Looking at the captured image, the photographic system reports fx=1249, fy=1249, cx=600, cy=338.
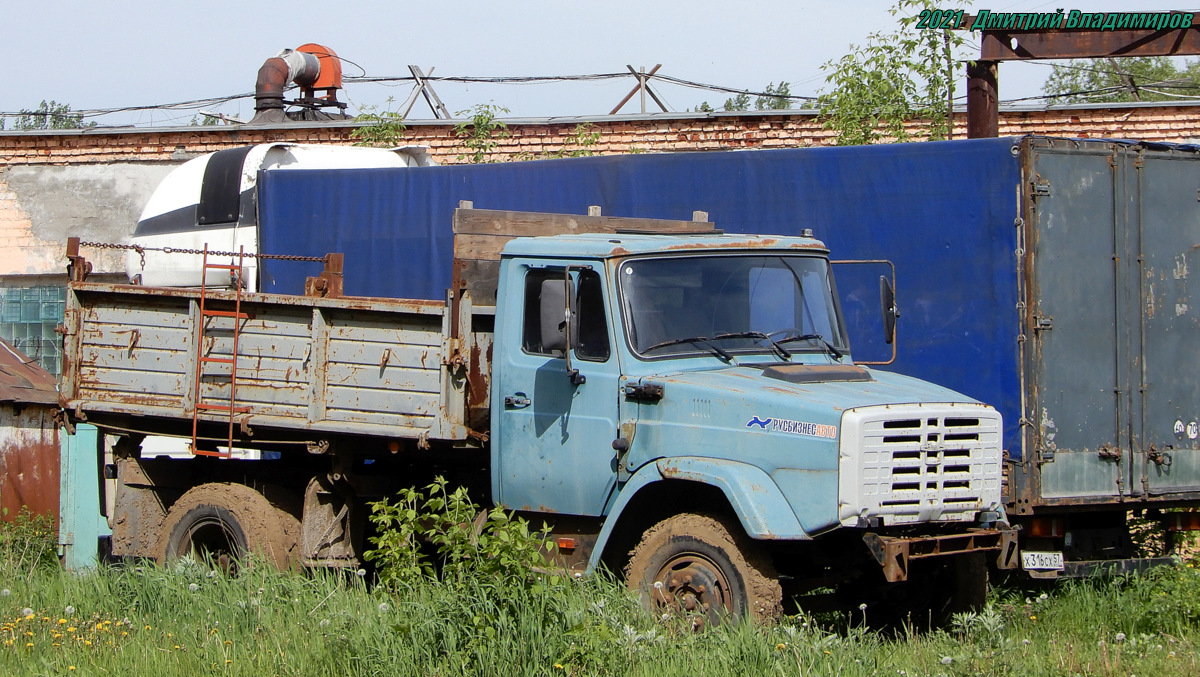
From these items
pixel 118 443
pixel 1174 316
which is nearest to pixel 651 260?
pixel 1174 316

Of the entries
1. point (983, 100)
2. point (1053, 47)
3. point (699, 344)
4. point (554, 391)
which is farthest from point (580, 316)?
point (1053, 47)

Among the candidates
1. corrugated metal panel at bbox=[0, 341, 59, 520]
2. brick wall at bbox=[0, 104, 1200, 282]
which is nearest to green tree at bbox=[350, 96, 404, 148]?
brick wall at bbox=[0, 104, 1200, 282]

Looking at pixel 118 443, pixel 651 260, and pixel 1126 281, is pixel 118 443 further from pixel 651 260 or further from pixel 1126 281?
pixel 1126 281

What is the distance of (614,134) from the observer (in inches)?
670

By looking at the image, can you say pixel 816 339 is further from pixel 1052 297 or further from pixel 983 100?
→ pixel 983 100

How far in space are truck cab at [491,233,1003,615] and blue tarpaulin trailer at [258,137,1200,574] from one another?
1.23 meters

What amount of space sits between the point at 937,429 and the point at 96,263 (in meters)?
14.8

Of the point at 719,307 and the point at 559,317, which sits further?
the point at 719,307

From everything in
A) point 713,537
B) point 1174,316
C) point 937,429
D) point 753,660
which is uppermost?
point 1174,316

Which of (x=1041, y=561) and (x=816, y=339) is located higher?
(x=816, y=339)

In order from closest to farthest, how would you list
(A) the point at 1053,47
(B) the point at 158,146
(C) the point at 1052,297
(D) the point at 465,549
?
(D) the point at 465,549 < (C) the point at 1052,297 < (A) the point at 1053,47 < (B) the point at 158,146

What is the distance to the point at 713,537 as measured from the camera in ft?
19.2

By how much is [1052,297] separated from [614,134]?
33.8 ft

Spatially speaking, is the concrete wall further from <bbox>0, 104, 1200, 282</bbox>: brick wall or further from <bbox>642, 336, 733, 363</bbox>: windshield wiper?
<bbox>642, 336, 733, 363</bbox>: windshield wiper
